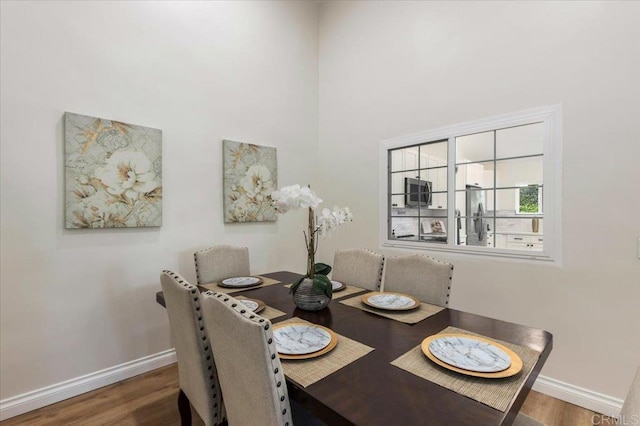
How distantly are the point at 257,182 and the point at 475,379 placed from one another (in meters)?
2.61

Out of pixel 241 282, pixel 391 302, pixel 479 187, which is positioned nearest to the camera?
pixel 391 302

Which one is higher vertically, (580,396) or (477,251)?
(477,251)

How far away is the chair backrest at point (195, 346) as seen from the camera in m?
1.31

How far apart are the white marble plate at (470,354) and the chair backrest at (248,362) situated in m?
0.59

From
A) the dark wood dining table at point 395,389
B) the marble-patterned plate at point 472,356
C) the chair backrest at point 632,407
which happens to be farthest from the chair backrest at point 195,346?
the chair backrest at point 632,407

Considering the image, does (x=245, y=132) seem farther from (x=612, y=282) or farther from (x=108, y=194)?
(x=612, y=282)

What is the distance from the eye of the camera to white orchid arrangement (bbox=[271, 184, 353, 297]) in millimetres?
1512

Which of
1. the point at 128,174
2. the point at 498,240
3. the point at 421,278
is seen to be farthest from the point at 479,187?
the point at 128,174

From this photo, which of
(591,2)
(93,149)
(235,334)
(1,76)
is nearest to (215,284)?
(93,149)

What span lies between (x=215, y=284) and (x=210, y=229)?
0.72m

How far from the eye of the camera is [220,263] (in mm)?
2594

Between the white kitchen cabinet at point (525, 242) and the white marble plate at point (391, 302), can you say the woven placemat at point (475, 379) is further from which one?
the white kitchen cabinet at point (525, 242)

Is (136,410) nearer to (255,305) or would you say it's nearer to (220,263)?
(220,263)

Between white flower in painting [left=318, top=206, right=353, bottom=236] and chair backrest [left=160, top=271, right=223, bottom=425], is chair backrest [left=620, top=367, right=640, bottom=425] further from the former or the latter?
chair backrest [left=160, top=271, right=223, bottom=425]
